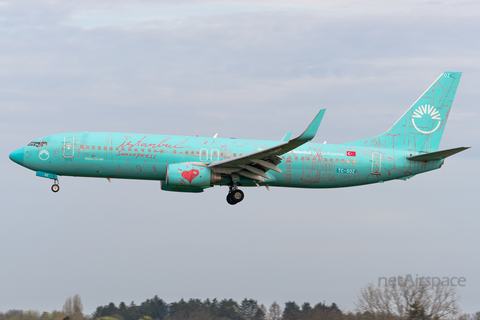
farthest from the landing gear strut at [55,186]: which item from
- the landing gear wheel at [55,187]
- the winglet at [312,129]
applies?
the winglet at [312,129]

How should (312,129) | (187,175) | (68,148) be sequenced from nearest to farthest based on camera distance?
(312,129) < (187,175) < (68,148)

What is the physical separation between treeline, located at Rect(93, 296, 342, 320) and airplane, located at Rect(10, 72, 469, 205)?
1265 centimetres

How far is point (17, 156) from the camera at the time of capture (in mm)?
35250

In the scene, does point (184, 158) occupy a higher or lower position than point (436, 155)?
lower

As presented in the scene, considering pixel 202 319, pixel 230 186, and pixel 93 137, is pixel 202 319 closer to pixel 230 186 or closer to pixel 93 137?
pixel 230 186

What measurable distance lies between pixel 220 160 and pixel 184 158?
7.64ft

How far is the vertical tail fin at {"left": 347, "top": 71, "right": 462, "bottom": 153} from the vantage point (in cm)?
3934

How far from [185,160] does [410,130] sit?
1668 centimetres

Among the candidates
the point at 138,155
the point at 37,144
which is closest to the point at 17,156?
the point at 37,144

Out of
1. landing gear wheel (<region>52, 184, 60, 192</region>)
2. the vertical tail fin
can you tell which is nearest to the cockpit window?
landing gear wheel (<region>52, 184, 60, 192</region>)

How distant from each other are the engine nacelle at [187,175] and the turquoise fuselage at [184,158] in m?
1.00

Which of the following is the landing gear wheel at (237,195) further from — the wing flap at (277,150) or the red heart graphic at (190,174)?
the red heart graphic at (190,174)

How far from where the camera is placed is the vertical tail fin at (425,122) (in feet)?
129

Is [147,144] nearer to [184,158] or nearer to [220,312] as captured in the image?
[184,158]
